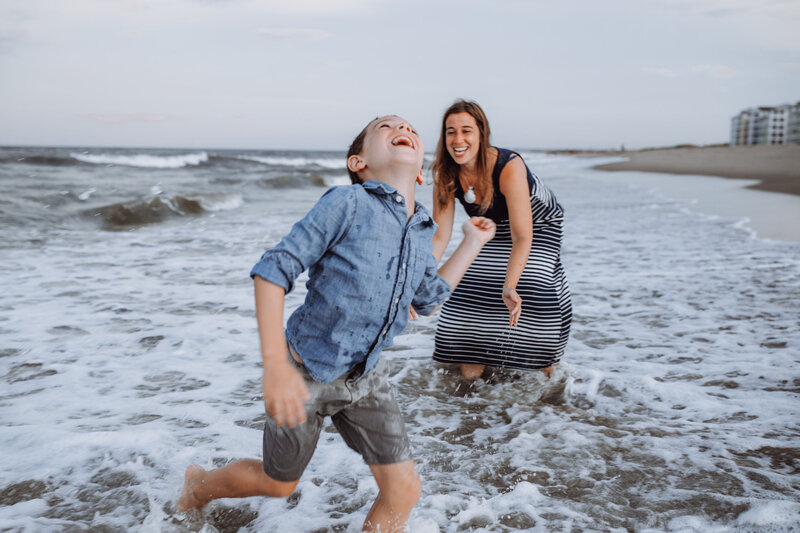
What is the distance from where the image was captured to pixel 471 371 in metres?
4.16

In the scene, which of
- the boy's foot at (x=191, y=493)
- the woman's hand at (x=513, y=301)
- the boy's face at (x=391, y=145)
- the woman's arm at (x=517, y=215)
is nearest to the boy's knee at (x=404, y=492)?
the boy's foot at (x=191, y=493)

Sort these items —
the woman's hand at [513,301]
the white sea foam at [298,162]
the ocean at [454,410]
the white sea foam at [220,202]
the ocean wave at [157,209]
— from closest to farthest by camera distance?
the ocean at [454,410]
the woman's hand at [513,301]
the ocean wave at [157,209]
the white sea foam at [220,202]
the white sea foam at [298,162]

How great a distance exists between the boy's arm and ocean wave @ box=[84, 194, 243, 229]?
11.6 metres

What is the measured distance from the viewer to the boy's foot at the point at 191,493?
2414 millimetres

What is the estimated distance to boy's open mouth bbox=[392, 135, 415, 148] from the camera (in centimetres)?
203

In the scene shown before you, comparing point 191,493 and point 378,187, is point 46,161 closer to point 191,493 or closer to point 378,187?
point 191,493

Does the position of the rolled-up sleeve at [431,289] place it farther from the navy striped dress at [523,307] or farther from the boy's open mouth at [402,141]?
the navy striped dress at [523,307]

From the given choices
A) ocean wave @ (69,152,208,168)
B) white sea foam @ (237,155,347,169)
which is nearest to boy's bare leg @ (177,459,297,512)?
ocean wave @ (69,152,208,168)

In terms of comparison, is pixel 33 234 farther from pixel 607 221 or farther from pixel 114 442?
pixel 607 221

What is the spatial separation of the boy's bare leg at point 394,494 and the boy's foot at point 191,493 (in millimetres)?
677

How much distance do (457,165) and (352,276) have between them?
193 centimetres

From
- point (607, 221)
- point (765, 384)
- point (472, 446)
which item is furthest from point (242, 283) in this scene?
point (607, 221)

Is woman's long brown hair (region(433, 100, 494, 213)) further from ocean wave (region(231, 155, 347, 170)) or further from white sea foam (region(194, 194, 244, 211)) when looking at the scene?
ocean wave (region(231, 155, 347, 170))

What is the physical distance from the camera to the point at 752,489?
107 inches
